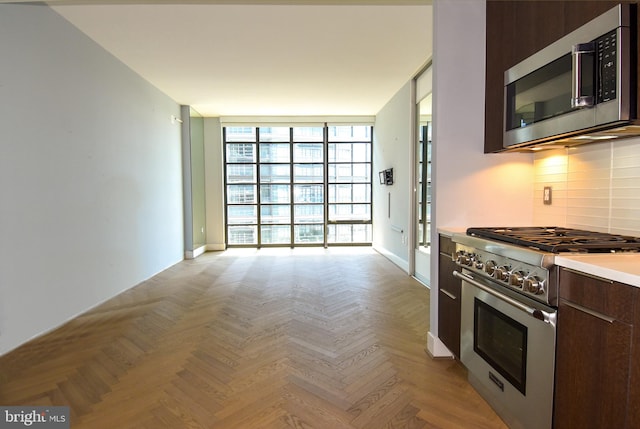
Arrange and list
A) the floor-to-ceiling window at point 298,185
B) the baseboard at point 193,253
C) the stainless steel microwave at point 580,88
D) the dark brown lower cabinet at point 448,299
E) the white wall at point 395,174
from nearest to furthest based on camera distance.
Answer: the stainless steel microwave at point 580,88 < the dark brown lower cabinet at point 448,299 < the white wall at point 395,174 < the baseboard at point 193,253 < the floor-to-ceiling window at point 298,185

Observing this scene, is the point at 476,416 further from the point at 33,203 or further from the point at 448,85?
the point at 33,203

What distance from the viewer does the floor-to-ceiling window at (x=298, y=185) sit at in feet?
25.6

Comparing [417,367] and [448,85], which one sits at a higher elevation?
[448,85]

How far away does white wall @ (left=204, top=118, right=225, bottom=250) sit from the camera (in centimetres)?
755

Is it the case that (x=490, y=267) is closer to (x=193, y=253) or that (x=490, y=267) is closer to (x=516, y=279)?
(x=516, y=279)

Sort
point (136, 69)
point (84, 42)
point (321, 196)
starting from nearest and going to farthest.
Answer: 1. point (84, 42)
2. point (136, 69)
3. point (321, 196)

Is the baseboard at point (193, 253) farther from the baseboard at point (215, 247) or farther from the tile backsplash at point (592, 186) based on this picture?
the tile backsplash at point (592, 186)

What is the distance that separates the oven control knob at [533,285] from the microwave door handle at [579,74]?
794mm

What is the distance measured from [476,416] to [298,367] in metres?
1.12

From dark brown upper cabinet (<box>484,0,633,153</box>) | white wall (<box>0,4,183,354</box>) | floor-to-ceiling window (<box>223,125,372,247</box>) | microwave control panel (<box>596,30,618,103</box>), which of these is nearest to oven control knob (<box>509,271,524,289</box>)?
microwave control panel (<box>596,30,618,103</box>)

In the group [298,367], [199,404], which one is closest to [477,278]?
[298,367]

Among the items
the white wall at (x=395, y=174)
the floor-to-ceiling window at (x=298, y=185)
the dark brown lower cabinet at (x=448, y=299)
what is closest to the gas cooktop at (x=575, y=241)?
the dark brown lower cabinet at (x=448, y=299)

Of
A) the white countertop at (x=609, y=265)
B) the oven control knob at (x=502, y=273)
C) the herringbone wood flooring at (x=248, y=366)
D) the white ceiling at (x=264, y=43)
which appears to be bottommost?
the herringbone wood flooring at (x=248, y=366)

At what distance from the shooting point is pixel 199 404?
1.93m
